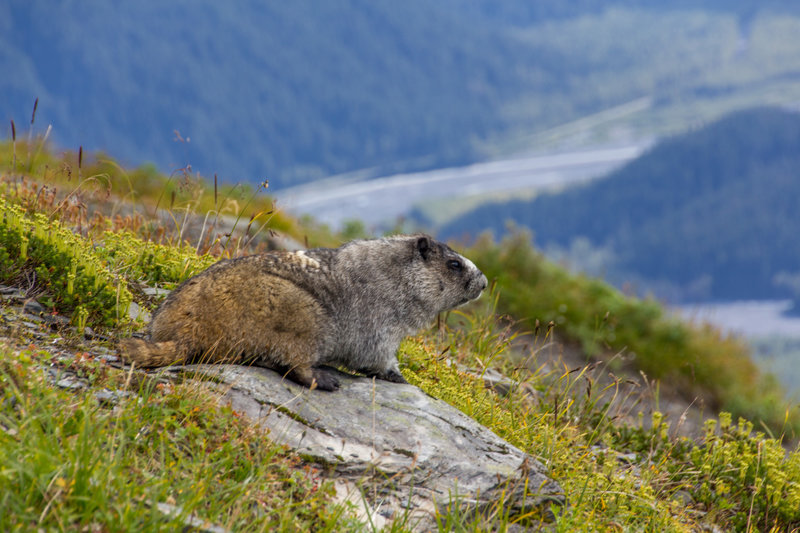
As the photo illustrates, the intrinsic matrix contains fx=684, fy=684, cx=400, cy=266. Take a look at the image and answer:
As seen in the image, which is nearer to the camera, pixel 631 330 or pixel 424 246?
pixel 424 246

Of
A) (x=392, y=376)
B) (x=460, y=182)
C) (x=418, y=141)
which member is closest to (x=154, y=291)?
(x=392, y=376)

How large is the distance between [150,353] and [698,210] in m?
172

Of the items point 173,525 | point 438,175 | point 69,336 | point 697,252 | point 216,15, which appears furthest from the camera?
point 216,15

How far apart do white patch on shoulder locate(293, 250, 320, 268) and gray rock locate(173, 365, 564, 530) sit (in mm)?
1214

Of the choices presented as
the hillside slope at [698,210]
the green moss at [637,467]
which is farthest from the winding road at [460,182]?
the green moss at [637,467]

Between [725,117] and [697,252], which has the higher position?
[725,117]

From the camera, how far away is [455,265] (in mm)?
7801

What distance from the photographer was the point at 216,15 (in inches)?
7052

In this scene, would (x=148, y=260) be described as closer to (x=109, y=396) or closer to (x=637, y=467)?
(x=109, y=396)

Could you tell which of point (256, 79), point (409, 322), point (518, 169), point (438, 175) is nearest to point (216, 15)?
point (256, 79)

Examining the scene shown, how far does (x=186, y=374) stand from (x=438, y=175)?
155187mm

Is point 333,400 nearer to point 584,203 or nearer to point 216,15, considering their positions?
point 584,203

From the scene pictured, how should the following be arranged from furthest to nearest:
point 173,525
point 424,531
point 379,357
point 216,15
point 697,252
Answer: point 216,15, point 697,252, point 379,357, point 424,531, point 173,525

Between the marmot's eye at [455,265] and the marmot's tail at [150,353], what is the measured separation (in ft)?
10.3
